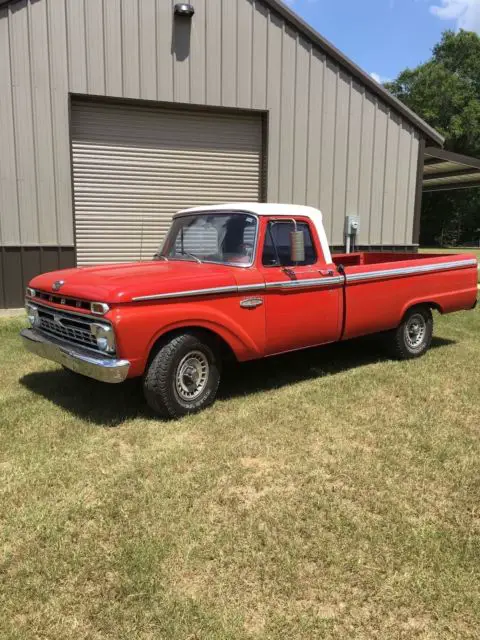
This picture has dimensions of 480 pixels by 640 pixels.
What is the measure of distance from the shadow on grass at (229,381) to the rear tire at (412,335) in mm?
232

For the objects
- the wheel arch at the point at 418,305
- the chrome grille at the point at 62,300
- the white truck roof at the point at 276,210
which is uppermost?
the white truck roof at the point at 276,210

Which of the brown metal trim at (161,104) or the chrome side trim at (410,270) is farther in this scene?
the brown metal trim at (161,104)

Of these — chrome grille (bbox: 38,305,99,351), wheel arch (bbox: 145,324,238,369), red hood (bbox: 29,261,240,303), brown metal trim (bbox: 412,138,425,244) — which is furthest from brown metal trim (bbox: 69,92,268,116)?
wheel arch (bbox: 145,324,238,369)

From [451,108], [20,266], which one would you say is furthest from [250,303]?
[451,108]

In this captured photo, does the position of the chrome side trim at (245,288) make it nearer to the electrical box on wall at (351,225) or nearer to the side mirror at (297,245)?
the side mirror at (297,245)

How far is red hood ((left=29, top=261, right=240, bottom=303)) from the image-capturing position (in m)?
4.13

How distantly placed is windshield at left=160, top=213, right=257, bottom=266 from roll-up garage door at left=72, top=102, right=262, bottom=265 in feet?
15.8

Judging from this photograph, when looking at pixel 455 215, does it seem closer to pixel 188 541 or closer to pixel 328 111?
pixel 328 111

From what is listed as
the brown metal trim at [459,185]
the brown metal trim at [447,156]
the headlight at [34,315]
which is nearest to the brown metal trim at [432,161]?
the brown metal trim at [447,156]

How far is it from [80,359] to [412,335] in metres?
4.12

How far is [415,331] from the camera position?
21.8ft

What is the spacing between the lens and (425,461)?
3846mm

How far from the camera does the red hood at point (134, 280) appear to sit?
4.13 metres

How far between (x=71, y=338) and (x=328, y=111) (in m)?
8.23
